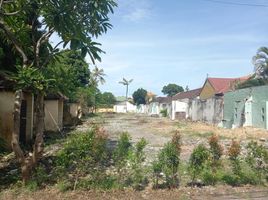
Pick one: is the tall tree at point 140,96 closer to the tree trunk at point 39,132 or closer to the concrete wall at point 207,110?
the concrete wall at point 207,110

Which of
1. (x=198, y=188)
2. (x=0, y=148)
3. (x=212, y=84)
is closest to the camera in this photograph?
(x=198, y=188)

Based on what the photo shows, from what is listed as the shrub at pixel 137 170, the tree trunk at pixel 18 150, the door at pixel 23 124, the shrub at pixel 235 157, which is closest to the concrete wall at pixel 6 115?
the door at pixel 23 124

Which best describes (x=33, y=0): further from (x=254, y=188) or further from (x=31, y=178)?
(x=254, y=188)

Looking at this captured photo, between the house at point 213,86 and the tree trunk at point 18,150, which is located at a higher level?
the house at point 213,86

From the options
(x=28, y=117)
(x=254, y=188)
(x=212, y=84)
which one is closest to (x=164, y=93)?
(x=212, y=84)

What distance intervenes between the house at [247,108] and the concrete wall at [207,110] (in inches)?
104

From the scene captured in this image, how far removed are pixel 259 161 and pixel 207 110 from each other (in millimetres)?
29927

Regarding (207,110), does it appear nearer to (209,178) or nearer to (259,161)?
(259,161)

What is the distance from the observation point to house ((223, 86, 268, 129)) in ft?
82.6

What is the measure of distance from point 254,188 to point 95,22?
16.5 feet

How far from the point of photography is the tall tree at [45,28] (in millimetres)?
7371

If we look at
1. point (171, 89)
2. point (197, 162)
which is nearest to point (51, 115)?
point (197, 162)

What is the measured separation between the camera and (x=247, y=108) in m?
27.2

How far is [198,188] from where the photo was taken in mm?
8586
